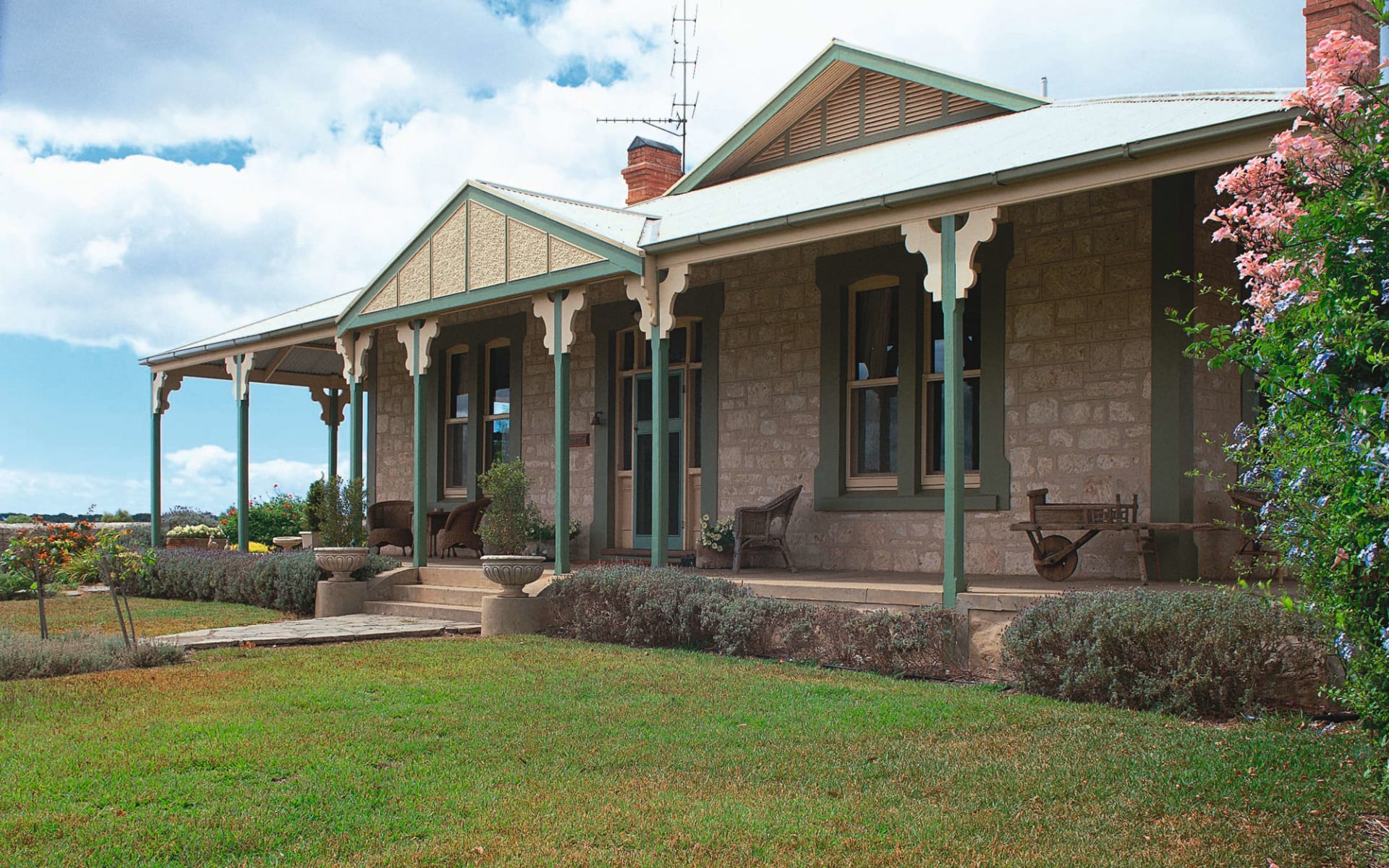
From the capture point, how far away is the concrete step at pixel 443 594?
11844mm

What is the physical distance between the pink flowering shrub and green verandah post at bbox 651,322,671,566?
20.3 ft

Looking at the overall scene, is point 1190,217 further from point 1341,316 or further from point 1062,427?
point 1341,316

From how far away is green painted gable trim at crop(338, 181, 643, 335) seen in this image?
10.9 m

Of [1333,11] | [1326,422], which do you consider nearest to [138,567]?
[1326,422]

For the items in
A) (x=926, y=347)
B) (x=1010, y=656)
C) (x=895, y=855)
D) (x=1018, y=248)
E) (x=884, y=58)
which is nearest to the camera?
(x=895, y=855)

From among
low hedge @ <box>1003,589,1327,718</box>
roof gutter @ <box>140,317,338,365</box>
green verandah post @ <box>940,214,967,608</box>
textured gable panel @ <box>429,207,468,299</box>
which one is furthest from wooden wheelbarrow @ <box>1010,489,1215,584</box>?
roof gutter @ <box>140,317,338,365</box>

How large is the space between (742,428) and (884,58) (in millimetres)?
4103

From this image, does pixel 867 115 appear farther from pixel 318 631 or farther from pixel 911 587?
pixel 318 631

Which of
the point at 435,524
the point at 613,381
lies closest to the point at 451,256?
the point at 613,381

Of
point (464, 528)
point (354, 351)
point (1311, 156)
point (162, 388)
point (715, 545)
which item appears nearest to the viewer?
point (1311, 156)

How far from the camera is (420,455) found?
42.7 ft

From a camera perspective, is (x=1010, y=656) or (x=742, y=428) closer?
(x=1010, y=656)

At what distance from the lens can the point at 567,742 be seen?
19.6 ft

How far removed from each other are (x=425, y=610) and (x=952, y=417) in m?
6.10
